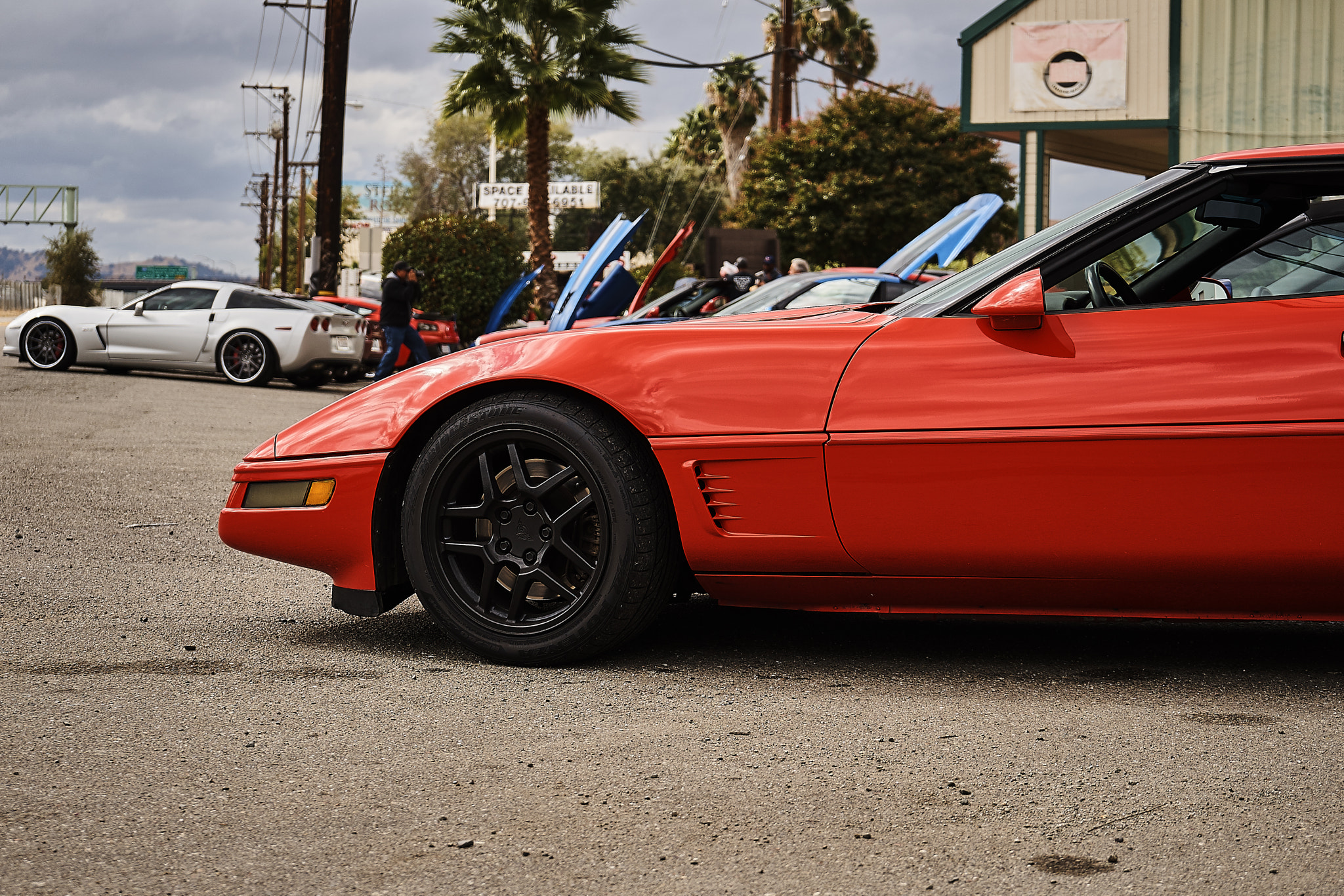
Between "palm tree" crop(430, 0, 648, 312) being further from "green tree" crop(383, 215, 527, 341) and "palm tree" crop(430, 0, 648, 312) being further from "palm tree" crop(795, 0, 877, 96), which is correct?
"palm tree" crop(795, 0, 877, 96)

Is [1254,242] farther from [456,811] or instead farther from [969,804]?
[456,811]

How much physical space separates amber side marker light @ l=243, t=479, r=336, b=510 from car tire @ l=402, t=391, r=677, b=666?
9.8 inches

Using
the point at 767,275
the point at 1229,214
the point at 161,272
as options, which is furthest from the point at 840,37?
the point at 161,272

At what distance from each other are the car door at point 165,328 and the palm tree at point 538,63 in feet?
25.7

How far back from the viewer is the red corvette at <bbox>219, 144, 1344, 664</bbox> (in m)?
3.04

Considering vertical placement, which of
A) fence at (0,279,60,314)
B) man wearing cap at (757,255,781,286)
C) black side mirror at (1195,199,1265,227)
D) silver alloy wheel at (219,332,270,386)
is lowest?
silver alloy wheel at (219,332,270,386)

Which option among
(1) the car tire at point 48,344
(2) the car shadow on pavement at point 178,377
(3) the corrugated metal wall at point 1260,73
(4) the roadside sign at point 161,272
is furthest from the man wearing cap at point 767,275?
(4) the roadside sign at point 161,272

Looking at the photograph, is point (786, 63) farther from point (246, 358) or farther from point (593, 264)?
point (593, 264)

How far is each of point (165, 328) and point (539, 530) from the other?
14726 mm

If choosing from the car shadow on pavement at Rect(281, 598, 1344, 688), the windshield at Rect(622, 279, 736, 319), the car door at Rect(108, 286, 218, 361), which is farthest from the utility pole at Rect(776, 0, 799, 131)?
the car shadow on pavement at Rect(281, 598, 1344, 688)

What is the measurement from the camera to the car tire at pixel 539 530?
329 centimetres

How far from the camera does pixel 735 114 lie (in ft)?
168

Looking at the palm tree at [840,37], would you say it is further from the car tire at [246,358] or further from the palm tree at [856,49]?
the car tire at [246,358]

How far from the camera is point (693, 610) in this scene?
4.22 meters
